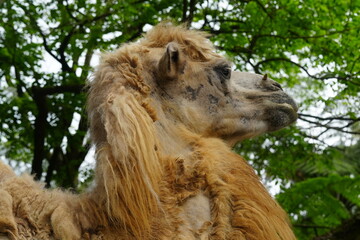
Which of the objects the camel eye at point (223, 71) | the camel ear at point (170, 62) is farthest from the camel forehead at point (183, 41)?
the camel ear at point (170, 62)

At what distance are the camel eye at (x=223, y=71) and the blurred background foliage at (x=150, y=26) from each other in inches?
140

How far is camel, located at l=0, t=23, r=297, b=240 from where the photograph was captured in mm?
3869

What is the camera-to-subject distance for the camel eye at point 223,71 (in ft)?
16.0

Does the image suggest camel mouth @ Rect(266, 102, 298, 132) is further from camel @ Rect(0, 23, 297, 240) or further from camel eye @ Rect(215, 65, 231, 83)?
camel eye @ Rect(215, 65, 231, 83)

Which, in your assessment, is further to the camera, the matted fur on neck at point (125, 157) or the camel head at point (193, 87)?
the camel head at point (193, 87)

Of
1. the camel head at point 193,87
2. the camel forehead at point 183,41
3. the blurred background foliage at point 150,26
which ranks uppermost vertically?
the blurred background foliage at point 150,26

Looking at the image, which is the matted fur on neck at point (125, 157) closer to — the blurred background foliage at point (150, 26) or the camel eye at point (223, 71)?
the camel eye at point (223, 71)

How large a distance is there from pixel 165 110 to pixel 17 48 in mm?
4825

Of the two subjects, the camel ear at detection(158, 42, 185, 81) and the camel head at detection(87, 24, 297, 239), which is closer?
the camel head at detection(87, 24, 297, 239)

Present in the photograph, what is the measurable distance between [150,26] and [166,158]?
522cm

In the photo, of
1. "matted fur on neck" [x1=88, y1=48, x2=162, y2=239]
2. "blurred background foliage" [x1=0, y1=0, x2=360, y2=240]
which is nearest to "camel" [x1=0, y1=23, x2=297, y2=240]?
"matted fur on neck" [x1=88, y1=48, x2=162, y2=239]

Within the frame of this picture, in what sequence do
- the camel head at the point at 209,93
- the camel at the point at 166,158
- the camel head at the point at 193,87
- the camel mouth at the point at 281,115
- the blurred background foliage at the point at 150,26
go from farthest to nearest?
1. the blurred background foliage at the point at 150,26
2. the camel mouth at the point at 281,115
3. the camel head at the point at 209,93
4. the camel head at the point at 193,87
5. the camel at the point at 166,158

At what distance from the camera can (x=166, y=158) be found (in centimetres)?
424

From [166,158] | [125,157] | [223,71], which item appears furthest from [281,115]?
[125,157]
